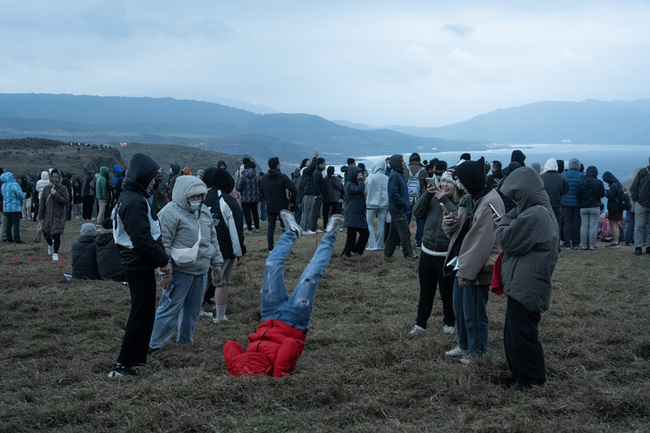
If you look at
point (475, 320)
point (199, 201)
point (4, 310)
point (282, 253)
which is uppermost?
point (199, 201)

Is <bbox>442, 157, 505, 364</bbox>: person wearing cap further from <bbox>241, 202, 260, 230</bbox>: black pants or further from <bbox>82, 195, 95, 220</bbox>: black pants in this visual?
<bbox>82, 195, 95, 220</bbox>: black pants

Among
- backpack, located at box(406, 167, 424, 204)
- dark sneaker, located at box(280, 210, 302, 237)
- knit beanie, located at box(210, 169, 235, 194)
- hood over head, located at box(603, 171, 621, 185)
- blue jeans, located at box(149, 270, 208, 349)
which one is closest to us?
blue jeans, located at box(149, 270, 208, 349)

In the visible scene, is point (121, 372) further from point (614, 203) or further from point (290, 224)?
point (614, 203)

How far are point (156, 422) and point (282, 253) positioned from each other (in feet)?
7.12

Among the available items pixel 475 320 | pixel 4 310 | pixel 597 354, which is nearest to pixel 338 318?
pixel 475 320

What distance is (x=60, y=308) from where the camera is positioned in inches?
301

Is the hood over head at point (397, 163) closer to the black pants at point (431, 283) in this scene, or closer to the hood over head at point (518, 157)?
the hood over head at point (518, 157)

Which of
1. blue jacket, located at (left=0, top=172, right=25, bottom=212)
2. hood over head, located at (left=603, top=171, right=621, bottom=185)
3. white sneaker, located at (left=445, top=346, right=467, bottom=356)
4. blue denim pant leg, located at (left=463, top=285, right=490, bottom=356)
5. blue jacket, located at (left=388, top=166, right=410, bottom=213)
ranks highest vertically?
hood over head, located at (left=603, top=171, right=621, bottom=185)

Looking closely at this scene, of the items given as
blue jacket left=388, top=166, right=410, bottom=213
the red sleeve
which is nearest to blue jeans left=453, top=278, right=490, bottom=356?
the red sleeve

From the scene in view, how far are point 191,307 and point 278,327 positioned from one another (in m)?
1.26

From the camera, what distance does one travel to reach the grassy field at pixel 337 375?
162 inches

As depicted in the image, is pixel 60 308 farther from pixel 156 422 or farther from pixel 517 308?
pixel 517 308

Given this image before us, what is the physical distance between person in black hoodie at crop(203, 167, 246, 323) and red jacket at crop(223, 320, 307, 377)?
1.70 meters

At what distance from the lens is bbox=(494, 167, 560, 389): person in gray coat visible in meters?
4.29
